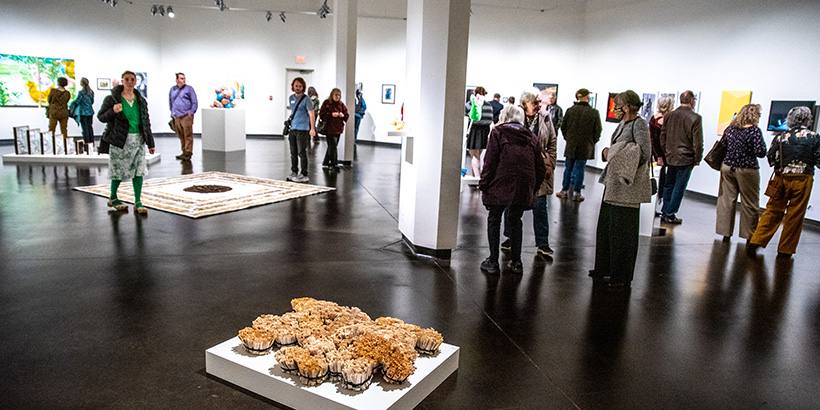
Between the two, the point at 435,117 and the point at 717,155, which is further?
the point at 717,155

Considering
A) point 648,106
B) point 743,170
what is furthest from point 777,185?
point 648,106

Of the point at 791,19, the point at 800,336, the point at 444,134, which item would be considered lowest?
the point at 800,336

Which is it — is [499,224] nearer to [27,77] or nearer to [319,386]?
[319,386]

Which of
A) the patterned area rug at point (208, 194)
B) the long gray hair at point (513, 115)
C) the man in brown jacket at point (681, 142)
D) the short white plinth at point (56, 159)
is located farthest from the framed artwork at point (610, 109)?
the short white plinth at point (56, 159)

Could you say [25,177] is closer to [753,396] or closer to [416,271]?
[416,271]

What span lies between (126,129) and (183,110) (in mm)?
6891

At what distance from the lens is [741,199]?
24.1 ft

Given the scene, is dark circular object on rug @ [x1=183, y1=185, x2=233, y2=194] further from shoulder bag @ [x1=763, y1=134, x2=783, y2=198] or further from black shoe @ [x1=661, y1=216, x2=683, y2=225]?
shoulder bag @ [x1=763, y1=134, x2=783, y2=198]

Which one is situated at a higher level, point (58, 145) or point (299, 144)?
point (299, 144)

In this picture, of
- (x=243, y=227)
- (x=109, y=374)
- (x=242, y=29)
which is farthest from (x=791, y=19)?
(x=242, y=29)

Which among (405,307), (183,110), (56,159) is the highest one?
(183,110)

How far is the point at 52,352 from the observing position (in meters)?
3.69

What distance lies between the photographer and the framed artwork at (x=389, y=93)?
19984mm

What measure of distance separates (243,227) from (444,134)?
2.82 m
